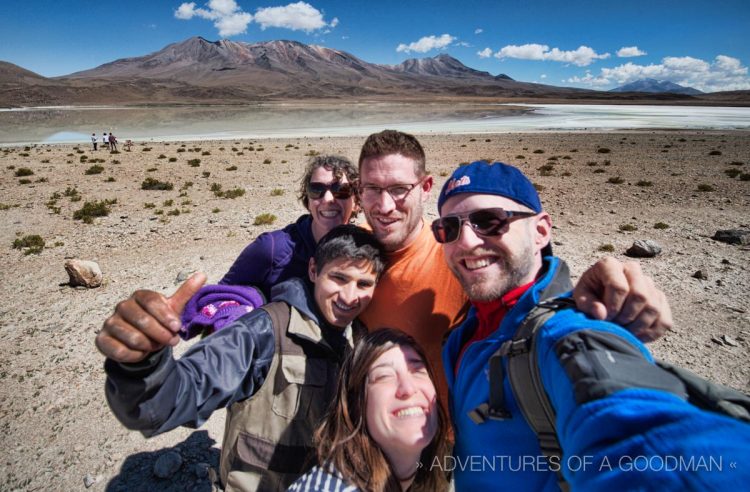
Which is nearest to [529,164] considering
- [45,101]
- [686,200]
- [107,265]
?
[686,200]

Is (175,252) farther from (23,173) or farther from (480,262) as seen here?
(23,173)

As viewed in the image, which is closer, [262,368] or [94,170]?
[262,368]

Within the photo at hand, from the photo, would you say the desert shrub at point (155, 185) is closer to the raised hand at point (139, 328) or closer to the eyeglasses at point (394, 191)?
the eyeglasses at point (394, 191)

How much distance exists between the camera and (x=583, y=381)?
100 cm

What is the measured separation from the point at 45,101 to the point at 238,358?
155266 millimetres

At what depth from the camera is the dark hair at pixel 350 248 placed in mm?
2219

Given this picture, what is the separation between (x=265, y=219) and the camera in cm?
960

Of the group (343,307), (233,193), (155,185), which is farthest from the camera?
(155,185)

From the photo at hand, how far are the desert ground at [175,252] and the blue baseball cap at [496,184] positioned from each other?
338cm

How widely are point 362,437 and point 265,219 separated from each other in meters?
8.54

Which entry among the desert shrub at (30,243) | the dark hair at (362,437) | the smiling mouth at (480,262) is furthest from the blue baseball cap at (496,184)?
the desert shrub at (30,243)

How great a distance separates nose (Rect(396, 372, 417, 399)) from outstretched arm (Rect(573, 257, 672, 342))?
852 mm

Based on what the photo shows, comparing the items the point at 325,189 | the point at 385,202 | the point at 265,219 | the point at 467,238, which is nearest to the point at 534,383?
the point at 467,238

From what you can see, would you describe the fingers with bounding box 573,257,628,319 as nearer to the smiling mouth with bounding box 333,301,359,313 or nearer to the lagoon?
the smiling mouth with bounding box 333,301,359,313
